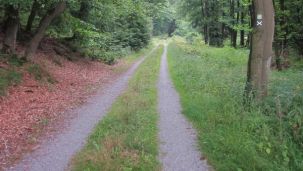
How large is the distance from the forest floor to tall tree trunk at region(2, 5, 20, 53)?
1.19 m

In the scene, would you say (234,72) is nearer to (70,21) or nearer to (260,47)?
(260,47)

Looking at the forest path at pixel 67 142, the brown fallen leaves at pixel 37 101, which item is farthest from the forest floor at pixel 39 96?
the forest path at pixel 67 142

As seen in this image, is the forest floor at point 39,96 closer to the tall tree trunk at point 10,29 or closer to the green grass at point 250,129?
the tall tree trunk at point 10,29

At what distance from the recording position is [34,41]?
736 inches

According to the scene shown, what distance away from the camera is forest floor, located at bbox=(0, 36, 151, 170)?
9148mm

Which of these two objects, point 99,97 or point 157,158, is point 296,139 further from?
point 99,97

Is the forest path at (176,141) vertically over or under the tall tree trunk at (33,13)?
under

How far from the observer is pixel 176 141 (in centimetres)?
859

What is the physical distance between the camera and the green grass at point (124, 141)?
6953mm

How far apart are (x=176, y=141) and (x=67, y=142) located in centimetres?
251

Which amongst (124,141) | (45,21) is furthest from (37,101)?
(45,21)

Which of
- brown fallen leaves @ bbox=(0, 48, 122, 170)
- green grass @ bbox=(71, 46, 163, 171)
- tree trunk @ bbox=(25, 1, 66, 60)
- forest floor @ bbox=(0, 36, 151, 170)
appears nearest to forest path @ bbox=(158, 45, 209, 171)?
green grass @ bbox=(71, 46, 163, 171)

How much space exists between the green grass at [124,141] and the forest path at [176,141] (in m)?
0.20

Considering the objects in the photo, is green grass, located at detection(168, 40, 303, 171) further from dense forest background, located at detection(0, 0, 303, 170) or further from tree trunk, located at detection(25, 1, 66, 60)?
tree trunk, located at detection(25, 1, 66, 60)
